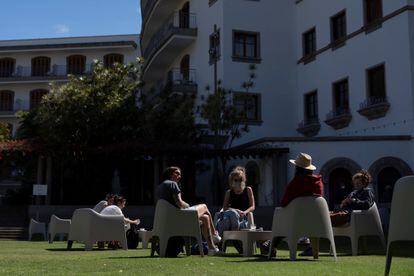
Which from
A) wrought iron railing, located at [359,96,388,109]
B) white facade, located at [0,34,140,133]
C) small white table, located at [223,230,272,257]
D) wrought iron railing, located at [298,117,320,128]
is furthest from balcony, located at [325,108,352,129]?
white facade, located at [0,34,140,133]

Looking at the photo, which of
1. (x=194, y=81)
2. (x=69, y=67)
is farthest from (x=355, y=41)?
(x=69, y=67)

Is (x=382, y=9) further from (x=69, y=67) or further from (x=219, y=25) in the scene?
(x=69, y=67)

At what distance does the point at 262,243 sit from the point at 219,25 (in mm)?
20888

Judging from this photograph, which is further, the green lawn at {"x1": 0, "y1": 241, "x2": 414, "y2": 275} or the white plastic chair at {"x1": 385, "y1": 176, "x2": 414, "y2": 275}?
the green lawn at {"x1": 0, "y1": 241, "x2": 414, "y2": 275}

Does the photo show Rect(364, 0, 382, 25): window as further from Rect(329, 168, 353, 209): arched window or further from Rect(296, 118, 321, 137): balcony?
Rect(329, 168, 353, 209): arched window

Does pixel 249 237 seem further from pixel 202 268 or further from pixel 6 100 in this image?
pixel 6 100

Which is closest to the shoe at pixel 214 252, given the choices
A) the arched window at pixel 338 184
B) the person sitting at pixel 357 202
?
the person sitting at pixel 357 202

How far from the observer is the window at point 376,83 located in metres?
24.0

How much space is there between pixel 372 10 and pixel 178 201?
60.9ft

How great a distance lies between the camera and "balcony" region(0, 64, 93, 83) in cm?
4950

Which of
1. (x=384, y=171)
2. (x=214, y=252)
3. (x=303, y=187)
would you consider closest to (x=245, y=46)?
(x=384, y=171)

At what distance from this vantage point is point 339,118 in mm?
25859

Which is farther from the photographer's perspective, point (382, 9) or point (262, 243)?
point (382, 9)

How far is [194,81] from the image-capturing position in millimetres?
30812
